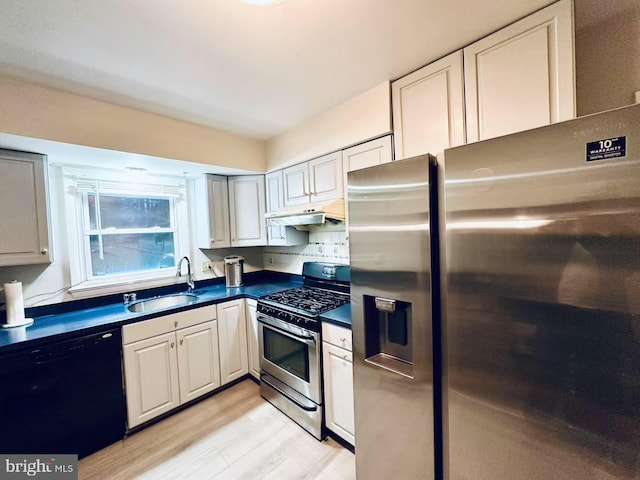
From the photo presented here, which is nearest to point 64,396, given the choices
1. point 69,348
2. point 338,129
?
point 69,348

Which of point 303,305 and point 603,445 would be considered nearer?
point 603,445

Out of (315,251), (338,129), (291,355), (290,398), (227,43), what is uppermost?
(227,43)

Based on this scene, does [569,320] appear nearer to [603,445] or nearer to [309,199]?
[603,445]

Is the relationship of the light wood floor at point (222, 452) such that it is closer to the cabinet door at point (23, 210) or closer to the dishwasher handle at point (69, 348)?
the dishwasher handle at point (69, 348)

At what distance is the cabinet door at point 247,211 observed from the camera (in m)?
2.96

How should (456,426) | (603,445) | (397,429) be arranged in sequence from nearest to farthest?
(603,445) < (456,426) < (397,429)

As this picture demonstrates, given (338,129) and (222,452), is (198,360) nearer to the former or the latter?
(222,452)

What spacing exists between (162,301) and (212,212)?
105 cm

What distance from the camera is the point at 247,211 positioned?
300cm

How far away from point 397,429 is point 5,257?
2.74m

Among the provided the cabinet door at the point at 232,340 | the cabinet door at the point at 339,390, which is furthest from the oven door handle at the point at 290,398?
the cabinet door at the point at 232,340

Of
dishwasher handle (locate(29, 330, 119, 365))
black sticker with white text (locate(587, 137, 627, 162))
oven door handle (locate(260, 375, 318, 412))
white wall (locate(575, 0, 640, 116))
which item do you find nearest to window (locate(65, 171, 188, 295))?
dishwasher handle (locate(29, 330, 119, 365))

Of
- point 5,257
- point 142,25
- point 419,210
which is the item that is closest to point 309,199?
point 419,210

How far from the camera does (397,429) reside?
1.35 m
